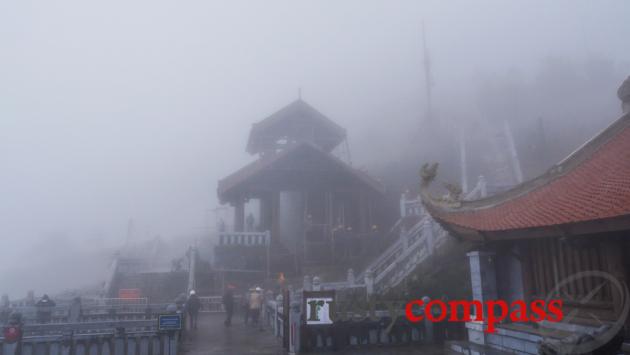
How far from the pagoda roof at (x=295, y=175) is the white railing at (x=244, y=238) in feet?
9.78

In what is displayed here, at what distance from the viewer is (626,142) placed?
29.9 feet

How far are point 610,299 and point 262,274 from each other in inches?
723

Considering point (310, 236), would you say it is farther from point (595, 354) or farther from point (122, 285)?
point (595, 354)

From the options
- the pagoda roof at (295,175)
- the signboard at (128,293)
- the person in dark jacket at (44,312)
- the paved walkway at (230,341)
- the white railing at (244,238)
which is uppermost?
the pagoda roof at (295,175)

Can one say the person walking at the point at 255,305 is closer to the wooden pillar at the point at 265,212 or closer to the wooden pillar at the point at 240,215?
the wooden pillar at the point at 265,212

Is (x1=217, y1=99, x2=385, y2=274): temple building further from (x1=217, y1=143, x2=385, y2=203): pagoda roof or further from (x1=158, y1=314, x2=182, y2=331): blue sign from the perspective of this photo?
(x1=158, y1=314, x2=182, y2=331): blue sign

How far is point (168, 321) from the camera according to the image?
35.5ft

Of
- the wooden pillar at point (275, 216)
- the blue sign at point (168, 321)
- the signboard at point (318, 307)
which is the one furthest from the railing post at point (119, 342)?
the wooden pillar at point (275, 216)

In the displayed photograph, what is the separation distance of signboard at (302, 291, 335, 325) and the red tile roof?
3471 millimetres

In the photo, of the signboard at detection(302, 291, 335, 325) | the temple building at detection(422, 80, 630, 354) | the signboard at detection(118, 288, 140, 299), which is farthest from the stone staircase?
the signboard at detection(118, 288, 140, 299)

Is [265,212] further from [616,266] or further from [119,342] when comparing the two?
[616,266]

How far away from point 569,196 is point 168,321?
874cm

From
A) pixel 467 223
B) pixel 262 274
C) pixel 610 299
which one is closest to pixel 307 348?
pixel 467 223

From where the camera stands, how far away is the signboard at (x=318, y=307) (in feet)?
38.9
